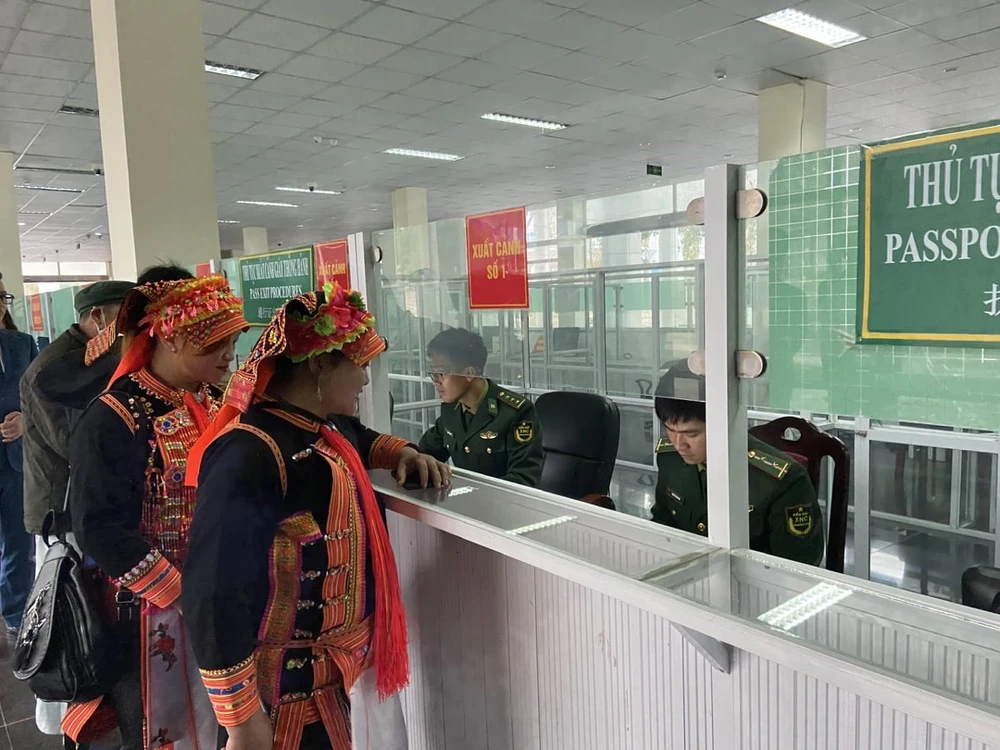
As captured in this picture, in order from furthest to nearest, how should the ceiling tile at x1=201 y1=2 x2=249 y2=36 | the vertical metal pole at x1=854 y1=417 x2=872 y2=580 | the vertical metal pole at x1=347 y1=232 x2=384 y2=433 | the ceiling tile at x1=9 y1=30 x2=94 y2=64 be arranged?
the ceiling tile at x1=9 y1=30 x2=94 y2=64 → the ceiling tile at x1=201 y1=2 x2=249 y2=36 → the vertical metal pole at x1=854 y1=417 x2=872 y2=580 → the vertical metal pole at x1=347 y1=232 x2=384 y2=433

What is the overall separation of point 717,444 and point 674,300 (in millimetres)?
275

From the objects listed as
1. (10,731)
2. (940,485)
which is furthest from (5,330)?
(940,485)

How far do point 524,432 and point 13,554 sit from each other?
2.35 m

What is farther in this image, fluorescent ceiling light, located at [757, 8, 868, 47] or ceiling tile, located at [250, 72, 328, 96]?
ceiling tile, located at [250, 72, 328, 96]

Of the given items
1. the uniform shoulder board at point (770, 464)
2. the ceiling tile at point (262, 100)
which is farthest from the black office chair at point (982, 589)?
the ceiling tile at point (262, 100)

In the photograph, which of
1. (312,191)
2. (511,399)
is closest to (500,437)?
(511,399)

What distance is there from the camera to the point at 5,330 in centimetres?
314

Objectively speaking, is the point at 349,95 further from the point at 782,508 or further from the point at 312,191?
the point at 782,508

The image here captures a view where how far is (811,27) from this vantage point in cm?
498

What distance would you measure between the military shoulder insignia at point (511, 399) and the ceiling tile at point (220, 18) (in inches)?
133

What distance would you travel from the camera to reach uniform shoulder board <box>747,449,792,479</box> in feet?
5.15

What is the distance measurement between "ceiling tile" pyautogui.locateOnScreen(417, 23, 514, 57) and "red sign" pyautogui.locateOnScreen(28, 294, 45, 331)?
376cm

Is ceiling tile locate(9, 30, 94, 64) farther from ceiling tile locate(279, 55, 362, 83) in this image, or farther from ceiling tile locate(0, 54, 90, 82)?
ceiling tile locate(279, 55, 362, 83)

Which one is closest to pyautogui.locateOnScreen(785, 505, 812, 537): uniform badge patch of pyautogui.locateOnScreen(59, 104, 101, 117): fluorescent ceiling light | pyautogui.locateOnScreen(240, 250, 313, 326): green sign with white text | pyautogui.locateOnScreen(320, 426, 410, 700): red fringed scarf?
pyautogui.locateOnScreen(320, 426, 410, 700): red fringed scarf
